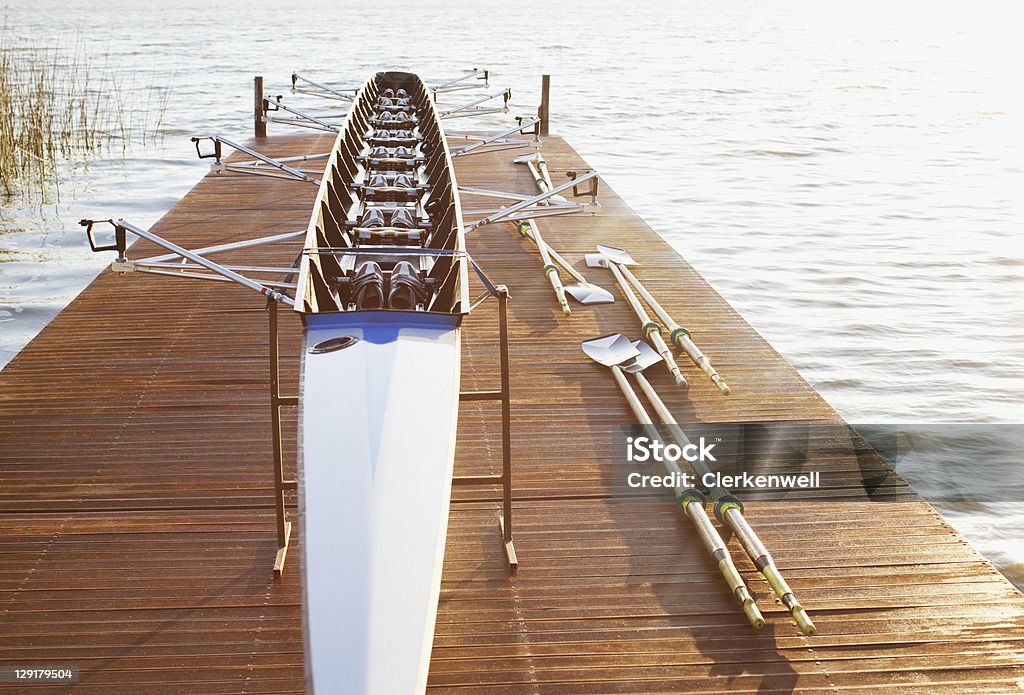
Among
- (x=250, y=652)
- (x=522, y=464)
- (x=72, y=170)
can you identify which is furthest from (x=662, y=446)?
(x=72, y=170)

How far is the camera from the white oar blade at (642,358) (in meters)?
6.55

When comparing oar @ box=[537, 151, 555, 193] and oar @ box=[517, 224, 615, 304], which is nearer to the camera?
oar @ box=[517, 224, 615, 304]

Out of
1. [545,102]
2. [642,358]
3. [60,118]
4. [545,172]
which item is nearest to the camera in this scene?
[642,358]

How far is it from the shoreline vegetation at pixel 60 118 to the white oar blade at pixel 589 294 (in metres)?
8.74

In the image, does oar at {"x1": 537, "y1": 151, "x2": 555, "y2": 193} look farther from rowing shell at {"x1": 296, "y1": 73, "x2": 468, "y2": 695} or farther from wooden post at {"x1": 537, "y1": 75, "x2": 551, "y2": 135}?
rowing shell at {"x1": 296, "y1": 73, "x2": 468, "y2": 695}

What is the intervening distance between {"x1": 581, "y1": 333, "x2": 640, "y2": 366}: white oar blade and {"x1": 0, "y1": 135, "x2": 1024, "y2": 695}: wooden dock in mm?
142

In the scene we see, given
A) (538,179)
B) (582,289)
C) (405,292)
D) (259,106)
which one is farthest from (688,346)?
(259,106)

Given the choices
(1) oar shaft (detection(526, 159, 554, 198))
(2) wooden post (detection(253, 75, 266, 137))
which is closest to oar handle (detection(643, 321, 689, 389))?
(1) oar shaft (detection(526, 159, 554, 198))

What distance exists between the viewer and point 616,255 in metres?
8.92

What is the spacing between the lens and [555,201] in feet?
27.7

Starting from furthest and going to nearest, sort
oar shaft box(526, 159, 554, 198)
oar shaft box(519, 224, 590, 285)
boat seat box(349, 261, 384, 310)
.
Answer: oar shaft box(526, 159, 554, 198) < oar shaft box(519, 224, 590, 285) < boat seat box(349, 261, 384, 310)

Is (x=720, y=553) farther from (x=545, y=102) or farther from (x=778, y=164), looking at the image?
(x=778, y=164)

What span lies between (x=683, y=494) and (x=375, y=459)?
1818 millimetres

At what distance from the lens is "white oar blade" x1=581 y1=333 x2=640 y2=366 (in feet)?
21.8
